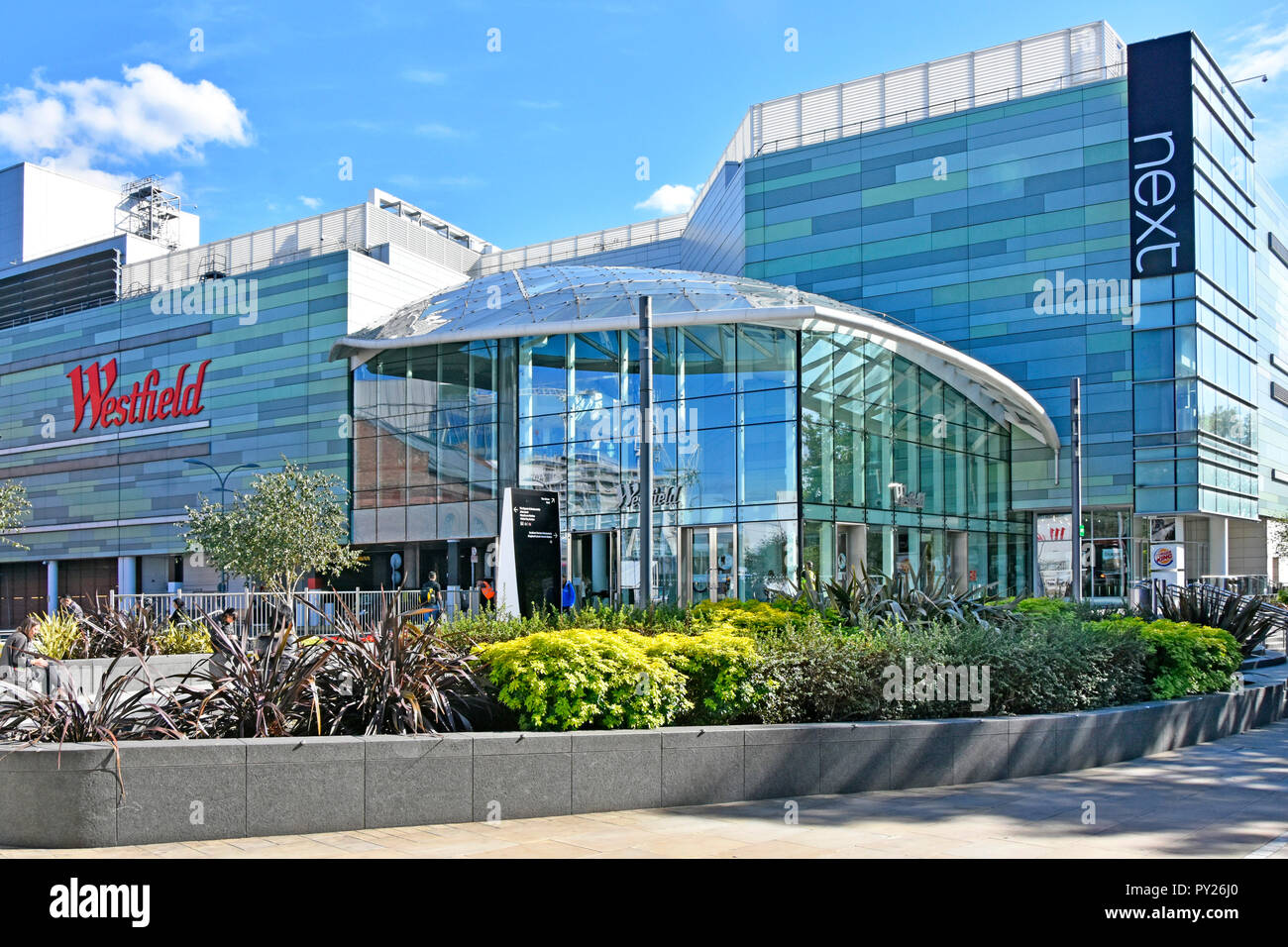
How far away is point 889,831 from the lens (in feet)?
24.4

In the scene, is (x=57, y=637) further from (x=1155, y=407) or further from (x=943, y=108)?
(x=943, y=108)

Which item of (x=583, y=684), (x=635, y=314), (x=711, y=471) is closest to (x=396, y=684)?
(x=583, y=684)

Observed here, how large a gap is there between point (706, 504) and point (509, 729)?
72.6 feet

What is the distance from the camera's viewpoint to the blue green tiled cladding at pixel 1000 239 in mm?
40844

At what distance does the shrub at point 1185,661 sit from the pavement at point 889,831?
3.17 meters

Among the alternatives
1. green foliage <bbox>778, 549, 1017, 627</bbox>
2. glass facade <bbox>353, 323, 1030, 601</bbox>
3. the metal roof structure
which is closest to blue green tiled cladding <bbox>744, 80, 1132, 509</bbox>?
the metal roof structure

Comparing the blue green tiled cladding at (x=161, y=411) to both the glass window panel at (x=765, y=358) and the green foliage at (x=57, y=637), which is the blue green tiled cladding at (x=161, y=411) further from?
the green foliage at (x=57, y=637)

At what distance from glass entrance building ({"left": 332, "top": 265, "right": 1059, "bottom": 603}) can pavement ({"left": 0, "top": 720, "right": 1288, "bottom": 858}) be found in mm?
17778

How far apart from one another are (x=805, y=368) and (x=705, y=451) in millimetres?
3597

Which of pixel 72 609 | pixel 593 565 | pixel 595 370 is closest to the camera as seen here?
pixel 72 609

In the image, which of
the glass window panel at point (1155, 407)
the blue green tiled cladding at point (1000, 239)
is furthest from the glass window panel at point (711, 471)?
the glass window panel at point (1155, 407)

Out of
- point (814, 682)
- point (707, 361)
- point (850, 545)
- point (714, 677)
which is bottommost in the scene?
point (814, 682)
